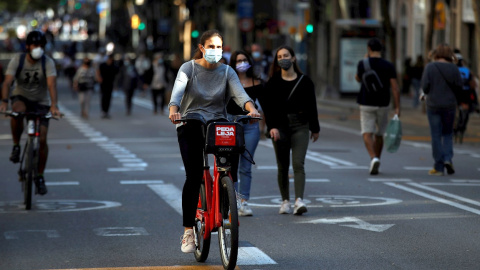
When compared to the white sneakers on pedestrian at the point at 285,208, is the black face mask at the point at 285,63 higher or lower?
higher

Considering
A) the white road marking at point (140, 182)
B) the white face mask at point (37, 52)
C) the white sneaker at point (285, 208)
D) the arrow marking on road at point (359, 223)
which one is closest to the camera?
the arrow marking on road at point (359, 223)

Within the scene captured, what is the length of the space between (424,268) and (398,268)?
0.18 metres

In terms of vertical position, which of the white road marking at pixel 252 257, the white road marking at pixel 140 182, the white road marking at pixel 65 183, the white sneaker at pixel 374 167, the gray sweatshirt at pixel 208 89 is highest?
the gray sweatshirt at pixel 208 89

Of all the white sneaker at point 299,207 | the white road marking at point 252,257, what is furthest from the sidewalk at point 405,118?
the white road marking at point 252,257

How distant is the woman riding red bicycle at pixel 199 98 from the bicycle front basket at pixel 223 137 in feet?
1.22

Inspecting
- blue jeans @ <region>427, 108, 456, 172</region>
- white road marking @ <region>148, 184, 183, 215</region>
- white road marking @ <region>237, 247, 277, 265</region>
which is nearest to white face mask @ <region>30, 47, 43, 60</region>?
white road marking @ <region>148, 184, 183, 215</region>

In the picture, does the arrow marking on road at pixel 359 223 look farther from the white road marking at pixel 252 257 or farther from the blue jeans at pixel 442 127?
the blue jeans at pixel 442 127

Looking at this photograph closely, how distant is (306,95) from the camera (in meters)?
11.6

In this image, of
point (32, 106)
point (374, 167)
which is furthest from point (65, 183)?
point (374, 167)

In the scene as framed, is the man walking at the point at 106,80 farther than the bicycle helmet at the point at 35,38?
Yes

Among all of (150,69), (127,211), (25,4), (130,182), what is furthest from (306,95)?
(25,4)

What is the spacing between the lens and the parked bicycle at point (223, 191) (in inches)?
313

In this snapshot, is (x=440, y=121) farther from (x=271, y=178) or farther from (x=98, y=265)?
(x=98, y=265)

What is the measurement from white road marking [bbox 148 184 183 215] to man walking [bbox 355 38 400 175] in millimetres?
3020
